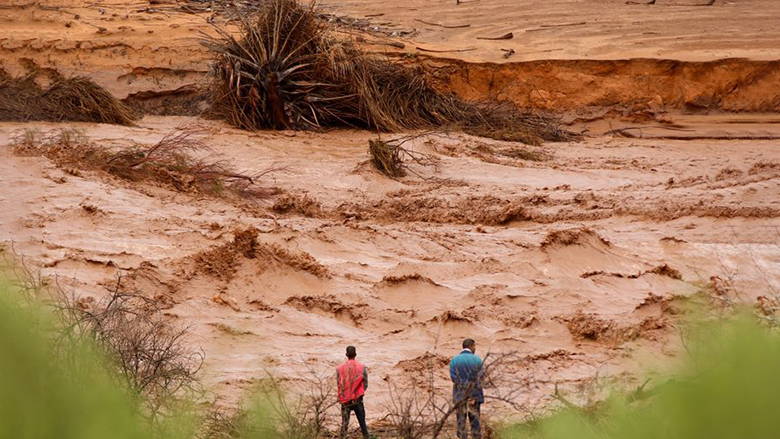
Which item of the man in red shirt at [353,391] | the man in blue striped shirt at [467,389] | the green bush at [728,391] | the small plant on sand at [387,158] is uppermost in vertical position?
the green bush at [728,391]

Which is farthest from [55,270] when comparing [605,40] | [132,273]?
[605,40]

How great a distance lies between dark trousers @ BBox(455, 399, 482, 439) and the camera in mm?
4688

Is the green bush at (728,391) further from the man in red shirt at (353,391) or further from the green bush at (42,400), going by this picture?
the man in red shirt at (353,391)

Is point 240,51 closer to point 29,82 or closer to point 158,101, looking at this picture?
point 158,101

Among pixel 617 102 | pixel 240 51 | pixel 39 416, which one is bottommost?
pixel 617 102

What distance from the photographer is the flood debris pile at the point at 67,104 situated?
1289 centimetres

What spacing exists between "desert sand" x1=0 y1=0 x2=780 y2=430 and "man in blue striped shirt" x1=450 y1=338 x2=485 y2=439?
0.65 meters

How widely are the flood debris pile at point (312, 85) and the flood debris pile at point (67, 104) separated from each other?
1.40m

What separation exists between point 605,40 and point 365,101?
15.7 ft

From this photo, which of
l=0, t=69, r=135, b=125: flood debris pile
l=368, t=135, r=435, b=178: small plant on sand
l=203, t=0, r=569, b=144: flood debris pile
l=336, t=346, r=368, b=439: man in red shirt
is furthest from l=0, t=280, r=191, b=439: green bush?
l=203, t=0, r=569, b=144: flood debris pile

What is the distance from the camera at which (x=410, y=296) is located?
27.0 feet

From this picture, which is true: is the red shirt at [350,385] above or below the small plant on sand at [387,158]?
above

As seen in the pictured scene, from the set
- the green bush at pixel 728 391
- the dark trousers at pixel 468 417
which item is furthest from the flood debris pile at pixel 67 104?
the green bush at pixel 728 391

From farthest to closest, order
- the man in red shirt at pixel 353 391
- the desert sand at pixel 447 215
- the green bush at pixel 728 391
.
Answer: the desert sand at pixel 447 215, the man in red shirt at pixel 353 391, the green bush at pixel 728 391
